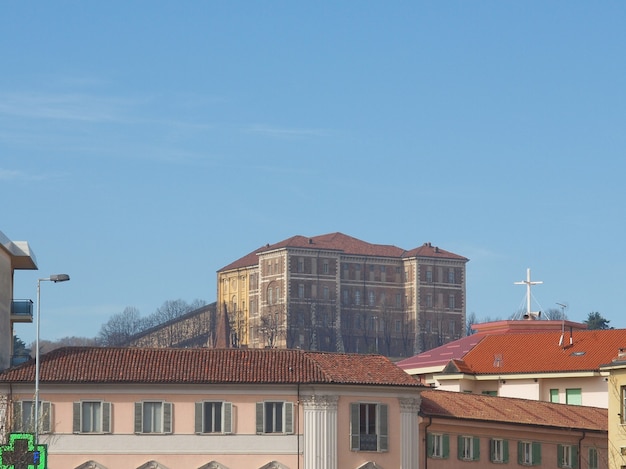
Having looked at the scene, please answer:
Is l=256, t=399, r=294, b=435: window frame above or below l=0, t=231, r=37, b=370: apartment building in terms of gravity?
below

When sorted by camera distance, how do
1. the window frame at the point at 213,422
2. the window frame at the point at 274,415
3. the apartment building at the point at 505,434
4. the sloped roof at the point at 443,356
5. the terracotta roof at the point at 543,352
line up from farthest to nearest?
the sloped roof at the point at 443,356 → the terracotta roof at the point at 543,352 → the apartment building at the point at 505,434 → the window frame at the point at 274,415 → the window frame at the point at 213,422

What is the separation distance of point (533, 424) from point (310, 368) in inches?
439

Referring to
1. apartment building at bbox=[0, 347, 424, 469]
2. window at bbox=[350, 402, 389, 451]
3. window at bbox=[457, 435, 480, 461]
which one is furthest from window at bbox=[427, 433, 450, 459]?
window at bbox=[350, 402, 389, 451]

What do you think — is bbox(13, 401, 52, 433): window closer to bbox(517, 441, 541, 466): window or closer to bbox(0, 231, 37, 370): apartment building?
bbox(0, 231, 37, 370): apartment building

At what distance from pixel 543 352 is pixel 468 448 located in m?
23.3

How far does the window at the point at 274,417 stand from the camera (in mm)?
79500

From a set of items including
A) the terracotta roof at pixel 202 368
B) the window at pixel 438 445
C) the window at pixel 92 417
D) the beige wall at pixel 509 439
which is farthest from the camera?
the beige wall at pixel 509 439

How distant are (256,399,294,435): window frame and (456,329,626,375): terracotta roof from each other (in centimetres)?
2503

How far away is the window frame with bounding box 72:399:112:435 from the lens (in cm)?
7831

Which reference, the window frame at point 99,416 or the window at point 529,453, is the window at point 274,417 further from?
the window at point 529,453

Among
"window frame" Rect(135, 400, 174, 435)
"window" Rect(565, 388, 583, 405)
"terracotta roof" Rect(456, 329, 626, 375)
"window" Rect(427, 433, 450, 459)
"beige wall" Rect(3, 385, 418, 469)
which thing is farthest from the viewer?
"terracotta roof" Rect(456, 329, 626, 375)

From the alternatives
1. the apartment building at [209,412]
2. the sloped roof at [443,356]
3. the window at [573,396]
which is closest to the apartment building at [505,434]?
the apartment building at [209,412]

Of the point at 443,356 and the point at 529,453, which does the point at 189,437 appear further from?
the point at 443,356

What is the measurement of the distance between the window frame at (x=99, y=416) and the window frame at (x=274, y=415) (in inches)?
231
